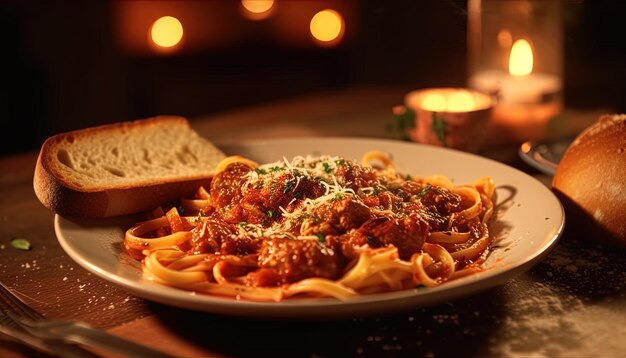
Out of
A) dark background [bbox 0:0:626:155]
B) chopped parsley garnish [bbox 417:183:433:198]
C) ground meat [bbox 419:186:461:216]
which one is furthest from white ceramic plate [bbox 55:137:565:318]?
dark background [bbox 0:0:626:155]

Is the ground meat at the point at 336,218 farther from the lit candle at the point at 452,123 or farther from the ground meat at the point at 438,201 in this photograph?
the lit candle at the point at 452,123

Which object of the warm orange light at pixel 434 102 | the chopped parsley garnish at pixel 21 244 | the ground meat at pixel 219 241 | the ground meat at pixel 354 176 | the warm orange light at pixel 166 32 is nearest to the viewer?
the ground meat at pixel 219 241

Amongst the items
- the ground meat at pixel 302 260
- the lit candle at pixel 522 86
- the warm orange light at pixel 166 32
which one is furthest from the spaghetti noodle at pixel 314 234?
the warm orange light at pixel 166 32

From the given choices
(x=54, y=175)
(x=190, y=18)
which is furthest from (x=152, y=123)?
(x=190, y=18)

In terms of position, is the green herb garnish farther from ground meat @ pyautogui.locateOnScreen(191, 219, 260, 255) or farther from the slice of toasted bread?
ground meat @ pyautogui.locateOnScreen(191, 219, 260, 255)

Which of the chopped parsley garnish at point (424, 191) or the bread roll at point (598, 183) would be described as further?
the chopped parsley garnish at point (424, 191)

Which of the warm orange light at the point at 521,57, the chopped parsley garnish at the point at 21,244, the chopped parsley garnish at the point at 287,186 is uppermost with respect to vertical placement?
the warm orange light at the point at 521,57
